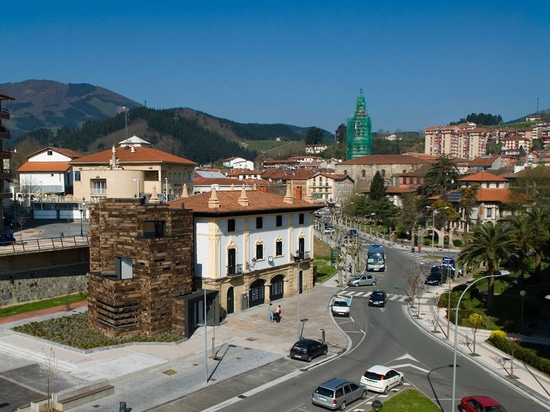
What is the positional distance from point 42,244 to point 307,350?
2666 centimetres

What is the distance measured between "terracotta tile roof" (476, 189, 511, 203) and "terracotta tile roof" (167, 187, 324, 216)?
162 feet

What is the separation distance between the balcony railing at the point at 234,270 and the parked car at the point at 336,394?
752 inches

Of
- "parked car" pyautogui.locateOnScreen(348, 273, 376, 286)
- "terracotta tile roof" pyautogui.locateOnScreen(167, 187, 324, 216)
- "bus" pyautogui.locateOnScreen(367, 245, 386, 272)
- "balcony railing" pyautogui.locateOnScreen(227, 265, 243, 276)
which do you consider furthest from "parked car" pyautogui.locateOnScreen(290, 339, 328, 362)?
"bus" pyautogui.locateOnScreen(367, 245, 386, 272)

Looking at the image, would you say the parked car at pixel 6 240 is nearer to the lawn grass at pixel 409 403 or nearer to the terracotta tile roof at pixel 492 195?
the lawn grass at pixel 409 403

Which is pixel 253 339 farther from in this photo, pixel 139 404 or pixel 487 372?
pixel 487 372

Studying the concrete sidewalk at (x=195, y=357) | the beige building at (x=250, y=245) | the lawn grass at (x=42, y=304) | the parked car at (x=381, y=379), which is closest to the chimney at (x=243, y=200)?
the beige building at (x=250, y=245)

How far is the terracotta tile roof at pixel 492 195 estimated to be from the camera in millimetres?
93562

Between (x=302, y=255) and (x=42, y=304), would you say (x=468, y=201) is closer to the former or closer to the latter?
(x=302, y=255)

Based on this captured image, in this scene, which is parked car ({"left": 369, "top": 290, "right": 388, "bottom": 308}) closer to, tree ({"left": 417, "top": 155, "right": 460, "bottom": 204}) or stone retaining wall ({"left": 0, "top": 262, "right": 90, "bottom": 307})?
stone retaining wall ({"left": 0, "top": 262, "right": 90, "bottom": 307})

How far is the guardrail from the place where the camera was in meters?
45.5

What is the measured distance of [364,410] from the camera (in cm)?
2758

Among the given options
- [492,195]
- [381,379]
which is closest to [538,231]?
[381,379]

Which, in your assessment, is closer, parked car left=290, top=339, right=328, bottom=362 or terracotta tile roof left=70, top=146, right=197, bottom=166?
parked car left=290, top=339, right=328, bottom=362

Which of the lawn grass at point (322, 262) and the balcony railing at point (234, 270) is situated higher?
the balcony railing at point (234, 270)
